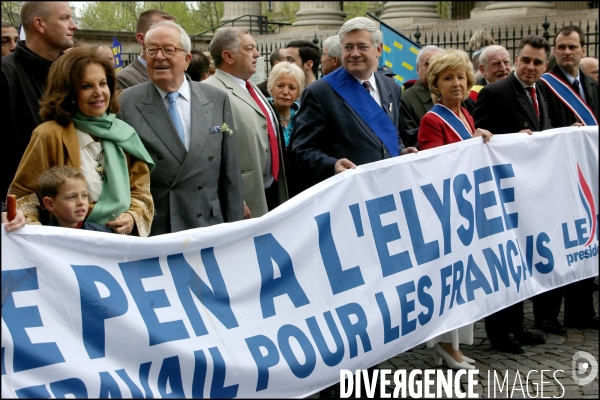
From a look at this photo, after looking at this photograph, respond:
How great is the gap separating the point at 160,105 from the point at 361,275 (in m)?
1.49

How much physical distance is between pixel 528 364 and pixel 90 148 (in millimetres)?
3335

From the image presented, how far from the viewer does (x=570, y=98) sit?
723cm

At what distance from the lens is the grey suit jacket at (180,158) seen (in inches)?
191

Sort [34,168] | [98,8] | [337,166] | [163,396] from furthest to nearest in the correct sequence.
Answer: [98,8] → [337,166] → [34,168] → [163,396]

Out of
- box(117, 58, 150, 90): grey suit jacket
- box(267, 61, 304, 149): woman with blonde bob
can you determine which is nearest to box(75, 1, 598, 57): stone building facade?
box(267, 61, 304, 149): woman with blonde bob

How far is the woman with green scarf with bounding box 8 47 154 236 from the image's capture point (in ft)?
14.1

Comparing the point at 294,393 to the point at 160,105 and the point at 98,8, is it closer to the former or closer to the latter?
the point at 160,105

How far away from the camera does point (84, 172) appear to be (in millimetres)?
4344

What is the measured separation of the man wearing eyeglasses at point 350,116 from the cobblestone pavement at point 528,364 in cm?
146

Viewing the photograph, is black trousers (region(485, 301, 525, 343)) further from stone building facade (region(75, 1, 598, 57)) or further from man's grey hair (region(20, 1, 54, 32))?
stone building facade (region(75, 1, 598, 57))

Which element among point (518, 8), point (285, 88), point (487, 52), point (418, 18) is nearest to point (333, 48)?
point (285, 88)

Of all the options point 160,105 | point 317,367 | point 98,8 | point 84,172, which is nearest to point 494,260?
point 317,367

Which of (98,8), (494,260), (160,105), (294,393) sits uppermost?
(98,8)

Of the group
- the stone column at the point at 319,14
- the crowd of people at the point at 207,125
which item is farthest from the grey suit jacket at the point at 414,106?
the stone column at the point at 319,14
